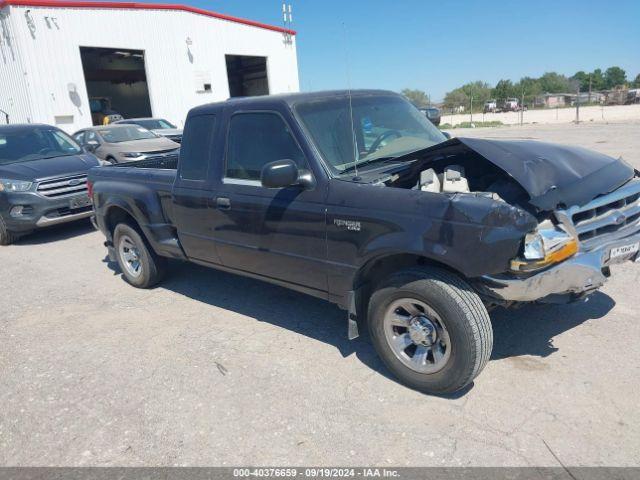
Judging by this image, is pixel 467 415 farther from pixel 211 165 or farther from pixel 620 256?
pixel 211 165

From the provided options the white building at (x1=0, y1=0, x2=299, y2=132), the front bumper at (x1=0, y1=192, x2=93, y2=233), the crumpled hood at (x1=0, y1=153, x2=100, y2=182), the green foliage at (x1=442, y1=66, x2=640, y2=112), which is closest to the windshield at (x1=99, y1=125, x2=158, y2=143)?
the crumpled hood at (x1=0, y1=153, x2=100, y2=182)

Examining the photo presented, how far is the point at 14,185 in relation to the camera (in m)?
8.34

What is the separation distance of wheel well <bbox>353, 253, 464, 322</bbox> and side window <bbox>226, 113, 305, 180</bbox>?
94 cm

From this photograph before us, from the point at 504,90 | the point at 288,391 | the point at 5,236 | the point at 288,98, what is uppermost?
the point at 504,90

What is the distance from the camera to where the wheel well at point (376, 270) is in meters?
3.47

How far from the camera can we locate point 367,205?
343 centimetres

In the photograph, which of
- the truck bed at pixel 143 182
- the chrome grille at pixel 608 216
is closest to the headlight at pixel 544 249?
the chrome grille at pixel 608 216

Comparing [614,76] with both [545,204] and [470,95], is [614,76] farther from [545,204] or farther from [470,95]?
[545,204]

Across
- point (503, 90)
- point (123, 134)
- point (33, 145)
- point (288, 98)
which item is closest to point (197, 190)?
point (288, 98)

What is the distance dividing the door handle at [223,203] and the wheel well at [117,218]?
5.69 ft

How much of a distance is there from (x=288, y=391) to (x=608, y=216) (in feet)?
8.14

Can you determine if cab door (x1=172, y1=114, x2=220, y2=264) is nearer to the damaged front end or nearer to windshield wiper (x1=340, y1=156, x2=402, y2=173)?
windshield wiper (x1=340, y1=156, x2=402, y2=173)

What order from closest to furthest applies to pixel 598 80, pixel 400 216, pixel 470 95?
1. pixel 400 216
2. pixel 470 95
3. pixel 598 80

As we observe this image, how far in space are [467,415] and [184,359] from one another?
2245 mm
